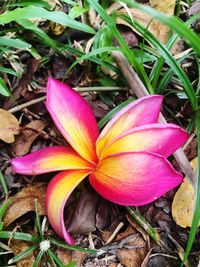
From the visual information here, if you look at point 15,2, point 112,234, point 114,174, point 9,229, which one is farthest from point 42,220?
point 15,2

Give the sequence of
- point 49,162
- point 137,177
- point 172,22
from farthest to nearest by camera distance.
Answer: point 49,162 < point 137,177 < point 172,22

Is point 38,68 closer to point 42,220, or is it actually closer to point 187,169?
point 42,220

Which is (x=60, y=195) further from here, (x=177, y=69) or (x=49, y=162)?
(x=177, y=69)

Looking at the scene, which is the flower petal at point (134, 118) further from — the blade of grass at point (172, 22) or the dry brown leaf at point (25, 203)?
the dry brown leaf at point (25, 203)

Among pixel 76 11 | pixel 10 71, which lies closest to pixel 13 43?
pixel 10 71

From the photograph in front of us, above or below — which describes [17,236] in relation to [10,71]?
Result: below

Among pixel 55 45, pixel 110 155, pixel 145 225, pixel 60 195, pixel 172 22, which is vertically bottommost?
pixel 145 225

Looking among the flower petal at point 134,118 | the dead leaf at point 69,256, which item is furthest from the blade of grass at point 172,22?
the dead leaf at point 69,256
